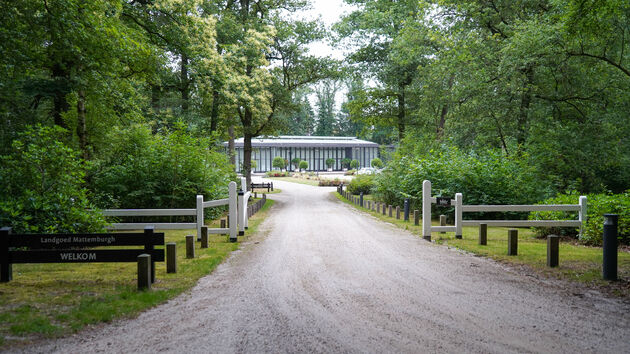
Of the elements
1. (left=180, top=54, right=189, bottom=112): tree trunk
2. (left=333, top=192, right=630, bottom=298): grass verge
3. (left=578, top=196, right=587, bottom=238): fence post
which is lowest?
(left=333, top=192, right=630, bottom=298): grass verge

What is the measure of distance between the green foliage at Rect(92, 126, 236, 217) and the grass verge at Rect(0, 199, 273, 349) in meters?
5.95

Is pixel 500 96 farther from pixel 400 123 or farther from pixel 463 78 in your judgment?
pixel 400 123

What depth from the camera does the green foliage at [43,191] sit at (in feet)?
25.9

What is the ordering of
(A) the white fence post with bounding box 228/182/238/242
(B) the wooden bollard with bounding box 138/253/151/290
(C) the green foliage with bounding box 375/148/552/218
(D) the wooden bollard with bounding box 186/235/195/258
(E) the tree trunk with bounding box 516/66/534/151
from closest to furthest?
(B) the wooden bollard with bounding box 138/253/151/290 < (D) the wooden bollard with bounding box 186/235/195/258 < (A) the white fence post with bounding box 228/182/238/242 < (C) the green foliage with bounding box 375/148/552/218 < (E) the tree trunk with bounding box 516/66/534/151

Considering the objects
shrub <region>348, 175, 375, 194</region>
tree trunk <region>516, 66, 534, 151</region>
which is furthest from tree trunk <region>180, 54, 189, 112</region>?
tree trunk <region>516, 66, 534, 151</region>

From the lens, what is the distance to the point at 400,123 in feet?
103

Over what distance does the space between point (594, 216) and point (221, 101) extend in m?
15.5

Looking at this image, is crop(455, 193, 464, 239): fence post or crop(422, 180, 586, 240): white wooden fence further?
crop(455, 193, 464, 239): fence post

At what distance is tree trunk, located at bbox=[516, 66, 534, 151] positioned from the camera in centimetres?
1752

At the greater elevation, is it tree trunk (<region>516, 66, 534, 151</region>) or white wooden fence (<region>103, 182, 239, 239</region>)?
tree trunk (<region>516, 66, 534, 151</region>)

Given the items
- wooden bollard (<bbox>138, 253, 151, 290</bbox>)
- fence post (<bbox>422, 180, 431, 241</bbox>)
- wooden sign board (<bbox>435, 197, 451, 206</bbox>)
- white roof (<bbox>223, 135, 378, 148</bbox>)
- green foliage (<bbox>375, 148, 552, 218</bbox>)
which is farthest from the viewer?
white roof (<bbox>223, 135, 378, 148</bbox>)

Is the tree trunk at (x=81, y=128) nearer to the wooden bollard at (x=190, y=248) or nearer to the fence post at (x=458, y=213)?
the wooden bollard at (x=190, y=248)

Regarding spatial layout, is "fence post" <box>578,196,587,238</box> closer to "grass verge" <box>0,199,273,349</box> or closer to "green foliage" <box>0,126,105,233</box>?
"grass verge" <box>0,199,273,349</box>

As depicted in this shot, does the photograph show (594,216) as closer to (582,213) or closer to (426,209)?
(582,213)
